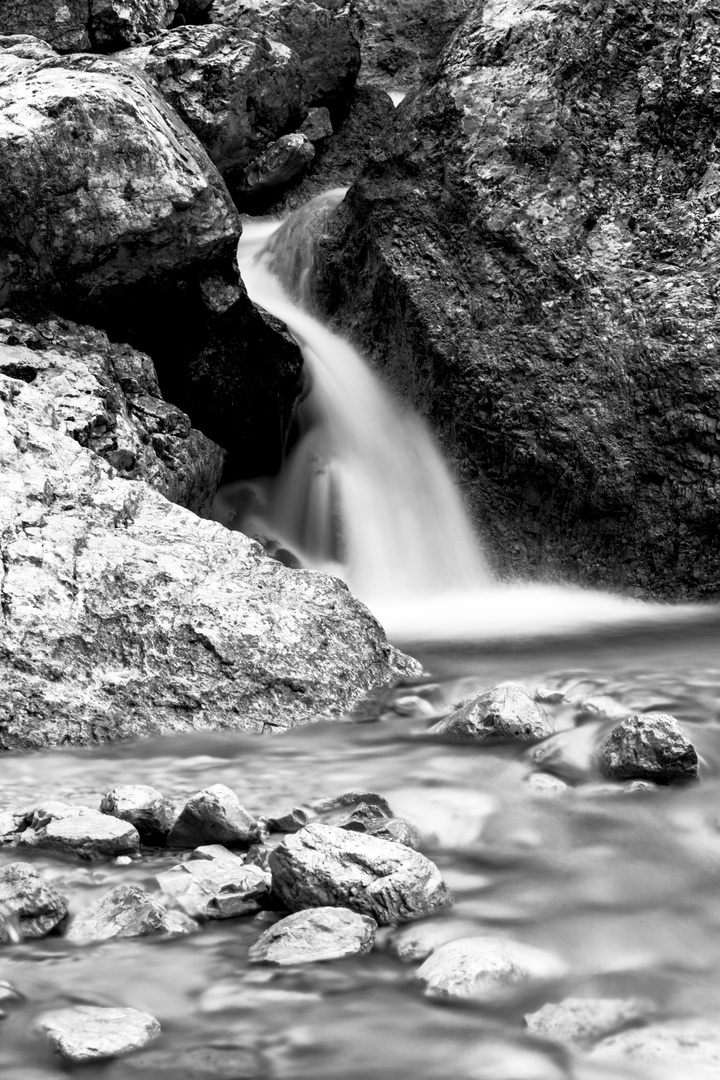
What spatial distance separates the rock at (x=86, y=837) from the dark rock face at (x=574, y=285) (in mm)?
4757

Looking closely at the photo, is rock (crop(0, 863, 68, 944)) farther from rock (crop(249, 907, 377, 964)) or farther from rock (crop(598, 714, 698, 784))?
rock (crop(598, 714, 698, 784))

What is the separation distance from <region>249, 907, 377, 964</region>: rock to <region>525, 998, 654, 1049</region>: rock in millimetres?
441

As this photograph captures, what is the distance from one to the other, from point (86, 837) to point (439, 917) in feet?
3.28

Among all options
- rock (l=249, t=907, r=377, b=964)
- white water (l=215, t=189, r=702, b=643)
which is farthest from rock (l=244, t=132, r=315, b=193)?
rock (l=249, t=907, r=377, b=964)

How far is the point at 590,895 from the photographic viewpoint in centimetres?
252

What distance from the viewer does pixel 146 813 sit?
2.87m

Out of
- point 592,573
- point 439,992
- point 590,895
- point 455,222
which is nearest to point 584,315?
point 455,222

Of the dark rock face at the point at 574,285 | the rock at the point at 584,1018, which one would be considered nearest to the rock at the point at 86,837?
the rock at the point at 584,1018

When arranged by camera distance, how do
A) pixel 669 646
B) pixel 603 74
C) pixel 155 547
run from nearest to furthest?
pixel 155 547, pixel 669 646, pixel 603 74

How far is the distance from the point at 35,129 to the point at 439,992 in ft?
17.3

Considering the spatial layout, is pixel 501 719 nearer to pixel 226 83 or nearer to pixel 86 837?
pixel 86 837

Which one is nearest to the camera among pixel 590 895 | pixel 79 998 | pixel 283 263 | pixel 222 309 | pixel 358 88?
pixel 79 998

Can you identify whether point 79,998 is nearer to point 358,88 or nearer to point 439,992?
point 439,992

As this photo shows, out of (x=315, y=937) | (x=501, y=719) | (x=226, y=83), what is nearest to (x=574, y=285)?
(x=501, y=719)
